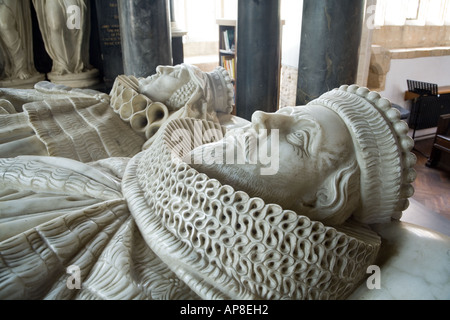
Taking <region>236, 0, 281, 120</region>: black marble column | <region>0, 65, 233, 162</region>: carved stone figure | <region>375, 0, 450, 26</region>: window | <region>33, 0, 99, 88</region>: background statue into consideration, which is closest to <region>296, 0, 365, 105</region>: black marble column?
<region>236, 0, 281, 120</region>: black marble column

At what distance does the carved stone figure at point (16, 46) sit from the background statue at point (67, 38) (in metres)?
0.27

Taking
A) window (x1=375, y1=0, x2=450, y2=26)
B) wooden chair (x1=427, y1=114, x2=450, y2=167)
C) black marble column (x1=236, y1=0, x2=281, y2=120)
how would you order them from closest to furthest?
1. black marble column (x1=236, y1=0, x2=281, y2=120)
2. wooden chair (x1=427, y1=114, x2=450, y2=167)
3. window (x1=375, y1=0, x2=450, y2=26)

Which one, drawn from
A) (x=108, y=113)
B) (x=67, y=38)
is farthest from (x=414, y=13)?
(x=108, y=113)

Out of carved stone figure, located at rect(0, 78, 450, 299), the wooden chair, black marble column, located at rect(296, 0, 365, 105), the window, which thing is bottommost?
the wooden chair

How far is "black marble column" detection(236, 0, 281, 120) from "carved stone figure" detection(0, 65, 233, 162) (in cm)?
35

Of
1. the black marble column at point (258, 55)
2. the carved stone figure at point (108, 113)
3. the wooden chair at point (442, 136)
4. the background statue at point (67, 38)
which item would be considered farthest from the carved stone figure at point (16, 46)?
the wooden chair at point (442, 136)

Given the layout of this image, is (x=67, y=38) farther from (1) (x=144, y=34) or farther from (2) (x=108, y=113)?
(2) (x=108, y=113)

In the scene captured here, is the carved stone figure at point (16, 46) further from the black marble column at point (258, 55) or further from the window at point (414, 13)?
the window at point (414, 13)

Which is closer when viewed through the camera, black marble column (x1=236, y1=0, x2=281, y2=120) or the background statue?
black marble column (x1=236, y1=0, x2=281, y2=120)

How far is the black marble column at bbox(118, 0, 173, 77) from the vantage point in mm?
3898

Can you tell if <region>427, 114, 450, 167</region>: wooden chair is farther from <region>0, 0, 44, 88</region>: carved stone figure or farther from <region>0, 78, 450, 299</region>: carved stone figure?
<region>0, 0, 44, 88</region>: carved stone figure
